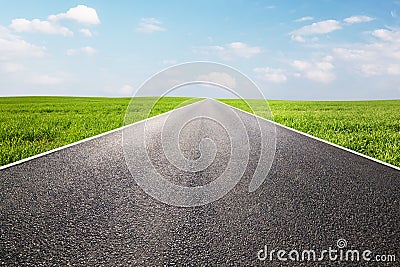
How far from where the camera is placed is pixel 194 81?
17.5 ft

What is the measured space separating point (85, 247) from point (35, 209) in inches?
51.1

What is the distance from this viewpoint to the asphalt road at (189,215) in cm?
346

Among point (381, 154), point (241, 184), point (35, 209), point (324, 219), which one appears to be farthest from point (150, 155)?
point (381, 154)

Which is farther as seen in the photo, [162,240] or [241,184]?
[241,184]

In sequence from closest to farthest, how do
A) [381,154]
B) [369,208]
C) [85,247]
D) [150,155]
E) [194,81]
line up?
[85,247] → [369,208] → [194,81] → [150,155] → [381,154]

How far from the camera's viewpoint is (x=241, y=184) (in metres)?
5.78

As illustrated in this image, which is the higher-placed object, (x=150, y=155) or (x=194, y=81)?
(x=194, y=81)

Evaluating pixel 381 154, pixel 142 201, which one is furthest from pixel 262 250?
pixel 381 154

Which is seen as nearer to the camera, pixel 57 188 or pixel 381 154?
pixel 57 188

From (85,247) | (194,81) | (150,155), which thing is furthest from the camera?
(150,155)

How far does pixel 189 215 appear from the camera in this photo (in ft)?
14.4

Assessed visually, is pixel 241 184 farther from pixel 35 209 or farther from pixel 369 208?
pixel 35 209

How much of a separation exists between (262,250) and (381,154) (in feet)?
21.4

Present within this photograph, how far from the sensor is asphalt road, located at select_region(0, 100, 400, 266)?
11.3 feet
